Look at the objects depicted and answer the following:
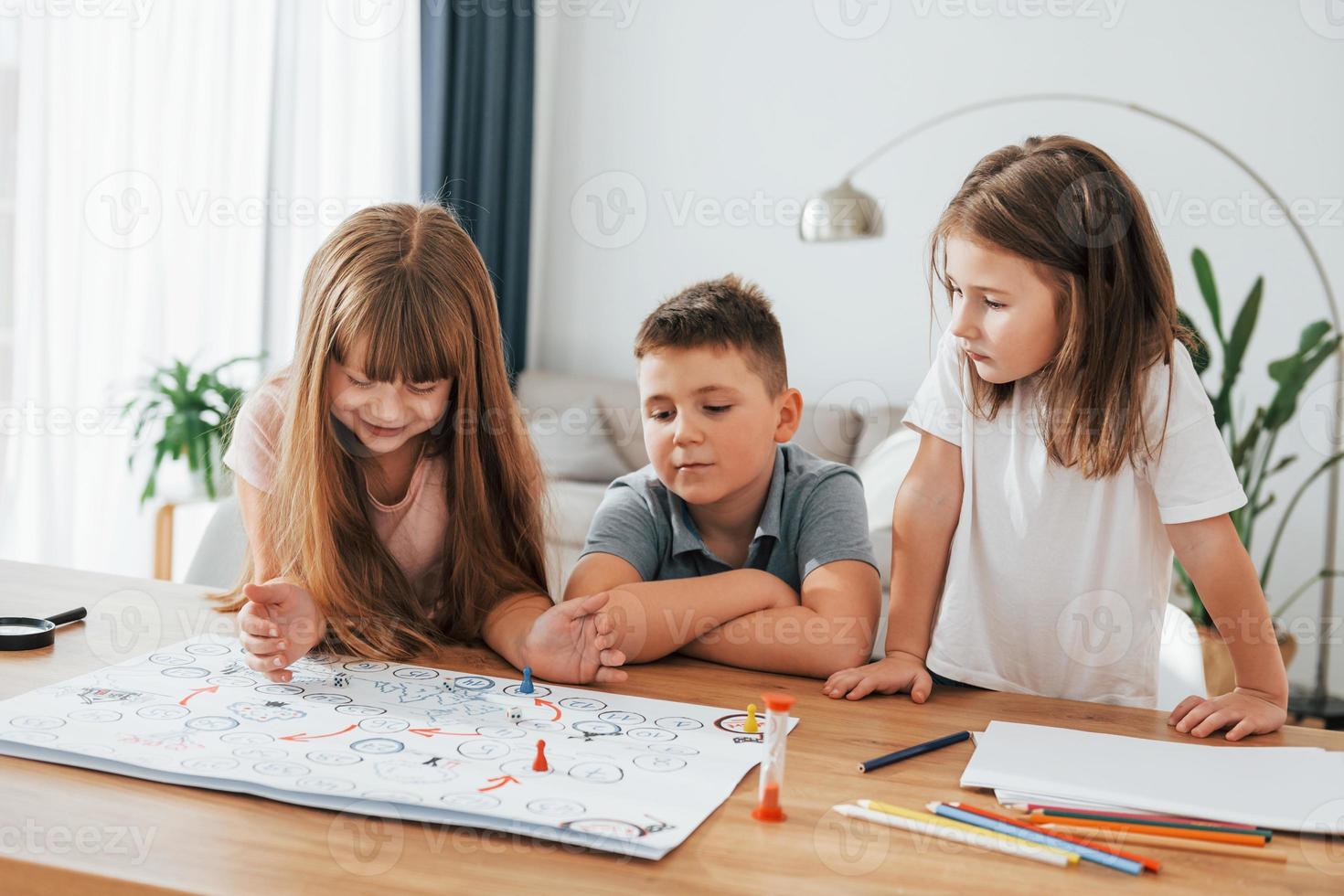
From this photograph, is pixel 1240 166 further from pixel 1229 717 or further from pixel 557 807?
pixel 557 807

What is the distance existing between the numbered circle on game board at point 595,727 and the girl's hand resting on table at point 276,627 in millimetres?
267

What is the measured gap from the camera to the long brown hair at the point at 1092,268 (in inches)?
42.0

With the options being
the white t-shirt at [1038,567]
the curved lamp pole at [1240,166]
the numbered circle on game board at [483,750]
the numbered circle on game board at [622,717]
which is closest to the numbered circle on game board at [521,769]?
the numbered circle on game board at [483,750]

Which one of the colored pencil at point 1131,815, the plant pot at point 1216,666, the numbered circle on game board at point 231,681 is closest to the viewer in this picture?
the colored pencil at point 1131,815

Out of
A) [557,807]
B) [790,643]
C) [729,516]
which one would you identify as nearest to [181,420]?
[729,516]

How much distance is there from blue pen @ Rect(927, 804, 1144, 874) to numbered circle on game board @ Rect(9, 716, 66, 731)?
2.00 feet

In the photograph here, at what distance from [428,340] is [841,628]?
495 mm

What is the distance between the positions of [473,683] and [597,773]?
249 mm

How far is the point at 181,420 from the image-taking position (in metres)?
2.81

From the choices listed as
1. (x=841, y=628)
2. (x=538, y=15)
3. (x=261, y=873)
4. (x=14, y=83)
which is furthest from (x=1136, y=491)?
(x=538, y=15)

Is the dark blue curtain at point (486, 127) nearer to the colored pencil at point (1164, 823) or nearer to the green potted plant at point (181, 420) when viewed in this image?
the green potted plant at point (181, 420)

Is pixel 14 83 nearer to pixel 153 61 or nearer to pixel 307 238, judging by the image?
pixel 153 61

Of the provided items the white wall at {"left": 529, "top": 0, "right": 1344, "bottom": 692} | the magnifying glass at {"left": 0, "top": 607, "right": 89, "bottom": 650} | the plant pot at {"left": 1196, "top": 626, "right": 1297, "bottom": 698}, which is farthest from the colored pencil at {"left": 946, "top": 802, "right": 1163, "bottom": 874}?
the white wall at {"left": 529, "top": 0, "right": 1344, "bottom": 692}

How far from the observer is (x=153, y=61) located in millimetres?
2787
